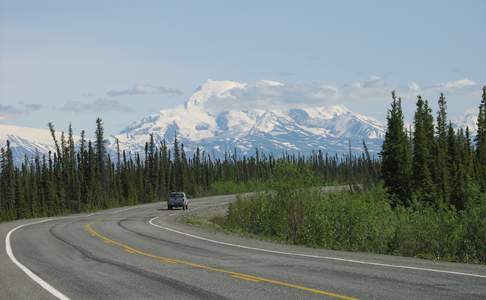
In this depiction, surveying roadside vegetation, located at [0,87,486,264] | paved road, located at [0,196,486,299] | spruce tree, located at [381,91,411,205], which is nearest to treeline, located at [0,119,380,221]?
roadside vegetation, located at [0,87,486,264]

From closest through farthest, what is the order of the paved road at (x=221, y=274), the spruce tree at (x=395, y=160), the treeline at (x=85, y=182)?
the paved road at (x=221, y=274), the spruce tree at (x=395, y=160), the treeline at (x=85, y=182)

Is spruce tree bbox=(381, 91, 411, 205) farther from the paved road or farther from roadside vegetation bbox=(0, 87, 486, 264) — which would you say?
the paved road

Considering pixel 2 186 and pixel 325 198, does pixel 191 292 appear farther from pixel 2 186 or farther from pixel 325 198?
pixel 2 186

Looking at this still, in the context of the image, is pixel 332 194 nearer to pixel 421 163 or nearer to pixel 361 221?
pixel 361 221

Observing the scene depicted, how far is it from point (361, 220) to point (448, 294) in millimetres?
14941

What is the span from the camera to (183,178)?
9812 centimetres

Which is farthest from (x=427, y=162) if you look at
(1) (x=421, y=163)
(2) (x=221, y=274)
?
(2) (x=221, y=274)

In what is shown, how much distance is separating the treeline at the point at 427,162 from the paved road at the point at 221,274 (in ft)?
136

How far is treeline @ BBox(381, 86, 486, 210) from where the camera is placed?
66.4 metres

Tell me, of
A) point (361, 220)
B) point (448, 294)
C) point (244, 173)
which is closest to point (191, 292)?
point (448, 294)

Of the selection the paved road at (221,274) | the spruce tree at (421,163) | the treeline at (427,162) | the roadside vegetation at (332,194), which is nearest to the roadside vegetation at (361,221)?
the roadside vegetation at (332,194)

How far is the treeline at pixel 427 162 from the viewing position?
66.4 metres

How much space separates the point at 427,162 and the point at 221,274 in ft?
203

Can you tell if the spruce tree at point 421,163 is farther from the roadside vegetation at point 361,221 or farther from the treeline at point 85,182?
the roadside vegetation at point 361,221
